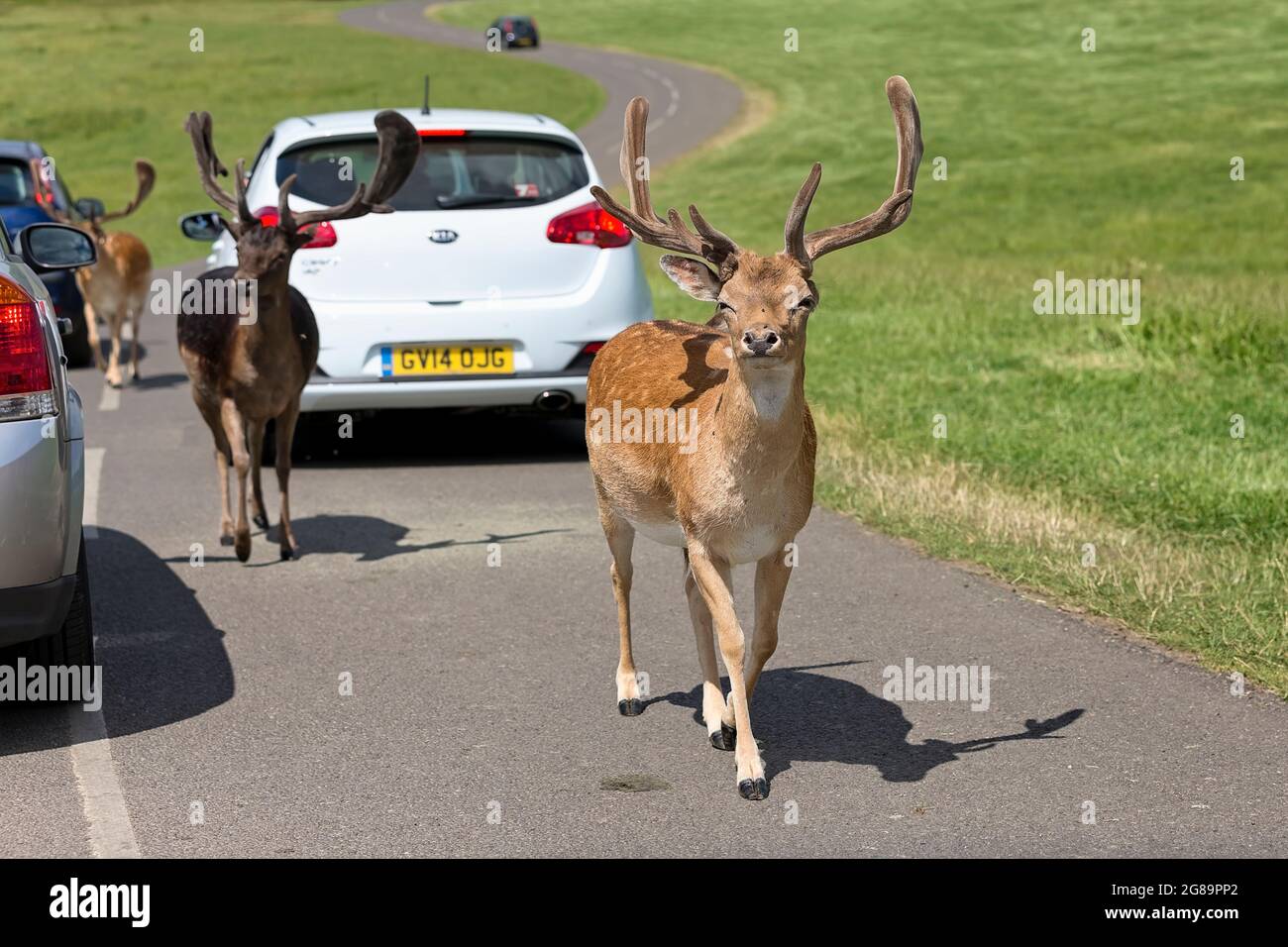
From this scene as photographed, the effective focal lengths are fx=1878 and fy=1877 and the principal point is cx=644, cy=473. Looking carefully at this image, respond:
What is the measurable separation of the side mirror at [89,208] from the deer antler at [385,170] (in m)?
8.02

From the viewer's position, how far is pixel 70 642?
6660mm

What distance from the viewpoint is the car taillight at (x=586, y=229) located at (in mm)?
11453

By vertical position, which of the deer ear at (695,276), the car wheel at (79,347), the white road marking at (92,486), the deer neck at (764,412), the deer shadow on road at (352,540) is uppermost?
the deer ear at (695,276)

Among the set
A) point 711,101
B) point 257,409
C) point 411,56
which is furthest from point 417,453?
point 411,56

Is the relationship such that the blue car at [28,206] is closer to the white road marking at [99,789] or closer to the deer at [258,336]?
the deer at [258,336]

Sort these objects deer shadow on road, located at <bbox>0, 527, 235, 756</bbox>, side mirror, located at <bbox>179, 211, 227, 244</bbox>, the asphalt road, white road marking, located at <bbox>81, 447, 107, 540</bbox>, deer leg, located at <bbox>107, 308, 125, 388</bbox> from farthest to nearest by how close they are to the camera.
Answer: deer leg, located at <bbox>107, 308, 125, 388</bbox> < side mirror, located at <bbox>179, 211, 227, 244</bbox> < white road marking, located at <bbox>81, 447, 107, 540</bbox> < deer shadow on road, located at <bbox>0, 527, 235, 756</bbox> < the asphalt road

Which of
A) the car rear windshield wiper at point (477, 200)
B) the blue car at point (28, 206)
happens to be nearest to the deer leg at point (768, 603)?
the car rear windshield wiper at point (477, 200)

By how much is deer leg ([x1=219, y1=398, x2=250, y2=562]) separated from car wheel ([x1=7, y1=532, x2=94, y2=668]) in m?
2.40

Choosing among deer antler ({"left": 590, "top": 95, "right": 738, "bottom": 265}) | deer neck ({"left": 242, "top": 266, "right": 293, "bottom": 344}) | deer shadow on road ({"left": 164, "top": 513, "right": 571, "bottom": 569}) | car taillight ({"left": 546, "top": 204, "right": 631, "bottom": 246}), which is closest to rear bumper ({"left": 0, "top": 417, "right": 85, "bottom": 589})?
deer antler ({"left": 590, "top": 95, "right": 738, "bottom": 265})

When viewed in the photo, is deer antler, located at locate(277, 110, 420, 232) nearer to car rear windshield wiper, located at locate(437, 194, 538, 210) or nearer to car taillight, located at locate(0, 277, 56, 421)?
car rear windshield wiper, located at locate(437, 194, 538, 210)

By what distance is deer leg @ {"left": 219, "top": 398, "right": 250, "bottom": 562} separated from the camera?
9.17m

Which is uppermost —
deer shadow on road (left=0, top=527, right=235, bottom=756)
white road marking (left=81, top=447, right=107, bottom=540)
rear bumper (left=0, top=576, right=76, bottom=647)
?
rear bumper (left=0, top=576, right=76, bottom=647)

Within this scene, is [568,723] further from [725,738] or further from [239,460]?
[239,460]

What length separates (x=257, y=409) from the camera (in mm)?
9609
